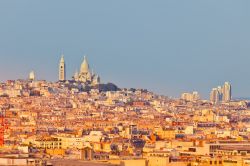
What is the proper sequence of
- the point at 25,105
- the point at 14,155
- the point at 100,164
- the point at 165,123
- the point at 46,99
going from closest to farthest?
the point at 100,164 < the point at 14,155 < the point at 165,123 < the point at 25,105 < the point at 46,99

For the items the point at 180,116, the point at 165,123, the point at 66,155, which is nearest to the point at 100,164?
the point at 66,155

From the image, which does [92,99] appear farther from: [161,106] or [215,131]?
[215,131]

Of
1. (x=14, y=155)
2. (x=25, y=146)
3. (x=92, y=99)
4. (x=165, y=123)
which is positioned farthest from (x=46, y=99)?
(x=14, y=155)

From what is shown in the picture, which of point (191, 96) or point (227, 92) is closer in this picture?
point (191, 96)

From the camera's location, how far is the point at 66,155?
78688mm

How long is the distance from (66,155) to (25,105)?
6541 centimetres

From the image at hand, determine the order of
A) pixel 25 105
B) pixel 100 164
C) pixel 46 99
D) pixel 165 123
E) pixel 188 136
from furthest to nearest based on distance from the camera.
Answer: pixel 46 99, pixel 25 105, pixel 165 123, pixel 188 136, pixel 100 164

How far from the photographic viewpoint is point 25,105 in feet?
472

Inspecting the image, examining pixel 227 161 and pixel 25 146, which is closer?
pixel 227 161

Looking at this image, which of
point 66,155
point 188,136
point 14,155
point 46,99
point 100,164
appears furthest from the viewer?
point 46,99

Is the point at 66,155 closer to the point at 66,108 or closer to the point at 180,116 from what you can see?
A: the point at 180,116

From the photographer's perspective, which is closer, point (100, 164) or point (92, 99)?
point (100, 164)

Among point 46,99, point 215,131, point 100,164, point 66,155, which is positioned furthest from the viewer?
point 46,99

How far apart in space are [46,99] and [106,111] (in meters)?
15.1
